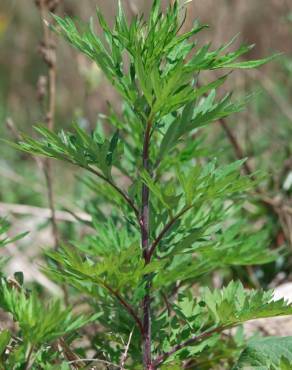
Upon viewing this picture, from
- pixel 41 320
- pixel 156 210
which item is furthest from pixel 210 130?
pixel 41 320

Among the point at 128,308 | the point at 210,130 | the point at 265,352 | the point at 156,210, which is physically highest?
the point at 210,130

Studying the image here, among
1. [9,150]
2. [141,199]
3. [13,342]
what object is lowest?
[13,342]

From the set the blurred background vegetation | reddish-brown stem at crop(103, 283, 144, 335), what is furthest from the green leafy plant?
the blurred background vegetation

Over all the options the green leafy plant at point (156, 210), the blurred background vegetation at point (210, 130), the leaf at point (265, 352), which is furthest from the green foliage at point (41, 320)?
the leaf at point (265, 352)

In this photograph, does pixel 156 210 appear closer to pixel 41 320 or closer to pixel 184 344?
pixel 184 344

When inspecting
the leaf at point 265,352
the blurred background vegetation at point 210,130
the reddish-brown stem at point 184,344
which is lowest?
Answer: the leaf at point 265,352

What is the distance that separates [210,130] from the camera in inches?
89.4

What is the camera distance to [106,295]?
1.13 m

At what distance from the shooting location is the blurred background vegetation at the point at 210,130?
86.7 inches

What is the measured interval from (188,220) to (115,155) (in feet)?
0.59

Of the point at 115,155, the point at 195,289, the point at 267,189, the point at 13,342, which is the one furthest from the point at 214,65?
the point at 267,189

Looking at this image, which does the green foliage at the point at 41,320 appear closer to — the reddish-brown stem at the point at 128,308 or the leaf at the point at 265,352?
the reddish-brown stem at the point at 128,308

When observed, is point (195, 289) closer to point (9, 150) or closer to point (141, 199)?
point (141, 199)

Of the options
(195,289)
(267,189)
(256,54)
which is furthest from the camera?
(256,54)
